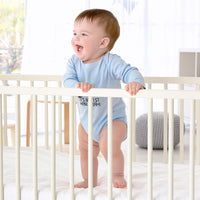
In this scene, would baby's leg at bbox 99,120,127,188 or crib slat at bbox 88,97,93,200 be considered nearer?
crib slat at bbox 88,97,93,200

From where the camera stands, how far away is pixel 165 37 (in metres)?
3.96

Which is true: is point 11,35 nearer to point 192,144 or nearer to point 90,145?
Answer: point 90,145

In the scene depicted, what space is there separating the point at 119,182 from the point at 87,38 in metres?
0.48

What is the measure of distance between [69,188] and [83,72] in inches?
15.4

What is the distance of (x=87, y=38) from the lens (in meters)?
1.50

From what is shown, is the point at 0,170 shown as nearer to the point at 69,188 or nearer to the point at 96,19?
the point at 69,188

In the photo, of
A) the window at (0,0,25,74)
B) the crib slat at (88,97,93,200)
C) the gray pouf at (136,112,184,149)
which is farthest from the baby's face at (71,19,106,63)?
the window at (0,0,25,74)

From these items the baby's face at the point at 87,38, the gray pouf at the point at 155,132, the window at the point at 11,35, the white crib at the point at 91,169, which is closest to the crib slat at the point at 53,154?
the white crib at the point at 91,169

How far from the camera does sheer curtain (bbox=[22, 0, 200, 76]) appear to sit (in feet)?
12.3


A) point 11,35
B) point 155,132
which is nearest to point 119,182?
point 155,132

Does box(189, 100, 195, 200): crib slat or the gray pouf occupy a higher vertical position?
box(189, 100, 195, 200): crib slat

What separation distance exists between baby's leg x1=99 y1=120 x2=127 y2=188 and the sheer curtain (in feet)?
7.69

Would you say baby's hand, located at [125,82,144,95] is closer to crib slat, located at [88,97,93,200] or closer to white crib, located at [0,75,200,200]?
white crib, located at [0,75,200,200]

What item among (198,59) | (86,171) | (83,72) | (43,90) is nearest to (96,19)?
(83,72)
